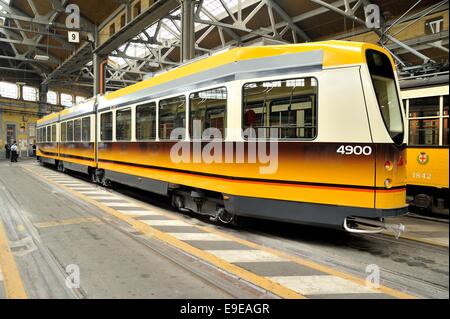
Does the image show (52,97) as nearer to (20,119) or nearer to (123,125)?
(20,119)

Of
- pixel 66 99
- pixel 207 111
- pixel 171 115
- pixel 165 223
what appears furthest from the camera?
pixel 66 99

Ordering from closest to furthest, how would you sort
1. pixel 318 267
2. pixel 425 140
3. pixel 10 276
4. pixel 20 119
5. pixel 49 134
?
pixel 10 276
pixel 318 267
pixel 425 140
pixel 49 134
pixel 20 119

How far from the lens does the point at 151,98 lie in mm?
9195

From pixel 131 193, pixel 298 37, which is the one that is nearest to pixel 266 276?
pixel 131 193

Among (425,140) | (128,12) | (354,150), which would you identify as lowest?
(354,150)

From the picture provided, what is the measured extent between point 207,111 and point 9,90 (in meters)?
39.9

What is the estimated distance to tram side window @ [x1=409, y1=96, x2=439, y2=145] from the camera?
8.87 meters

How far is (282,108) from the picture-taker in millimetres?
5895

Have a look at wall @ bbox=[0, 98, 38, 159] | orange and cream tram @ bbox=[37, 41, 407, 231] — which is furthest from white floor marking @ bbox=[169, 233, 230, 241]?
wall @ bbox=[0, 98, 38, 159]

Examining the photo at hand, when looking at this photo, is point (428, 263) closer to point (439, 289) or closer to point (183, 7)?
point (439, 289)

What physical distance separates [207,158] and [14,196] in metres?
6.86

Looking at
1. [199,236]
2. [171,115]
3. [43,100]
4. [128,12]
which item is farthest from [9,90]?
[199,236]

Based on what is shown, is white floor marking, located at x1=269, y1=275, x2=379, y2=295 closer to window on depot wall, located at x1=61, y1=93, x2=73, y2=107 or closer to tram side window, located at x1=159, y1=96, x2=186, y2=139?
tram side window, located at x1=159, y1=96, x2=186, y2=139

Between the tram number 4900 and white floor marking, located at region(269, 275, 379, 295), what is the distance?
178cm
